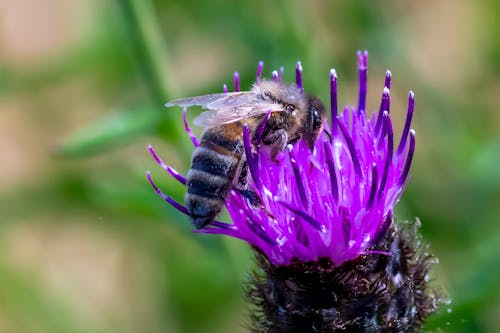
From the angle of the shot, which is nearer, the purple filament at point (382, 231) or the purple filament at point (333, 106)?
the purple filament at point (382, 231)

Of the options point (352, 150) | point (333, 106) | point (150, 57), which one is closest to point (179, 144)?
point (150, 57)

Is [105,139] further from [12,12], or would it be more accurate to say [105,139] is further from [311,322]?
[12,12]

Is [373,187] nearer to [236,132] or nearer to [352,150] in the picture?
[352,150]

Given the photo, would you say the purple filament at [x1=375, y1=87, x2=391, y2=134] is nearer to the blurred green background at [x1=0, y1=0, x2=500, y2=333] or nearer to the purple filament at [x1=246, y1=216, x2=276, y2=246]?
the purple filament at [x1=246, y1=216, x2=276, y2=246]

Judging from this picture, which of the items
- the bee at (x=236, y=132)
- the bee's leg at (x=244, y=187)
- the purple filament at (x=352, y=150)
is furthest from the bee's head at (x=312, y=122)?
the bee's leg at (x=244, y=187)

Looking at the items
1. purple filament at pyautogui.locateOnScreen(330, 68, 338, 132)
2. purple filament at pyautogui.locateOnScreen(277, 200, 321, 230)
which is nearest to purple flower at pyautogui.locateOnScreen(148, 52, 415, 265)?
purple filament at pyautogui.locateOnScreen(277, 200, 321, 230)

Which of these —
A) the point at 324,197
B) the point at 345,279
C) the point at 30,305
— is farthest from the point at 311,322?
the point at 30,305

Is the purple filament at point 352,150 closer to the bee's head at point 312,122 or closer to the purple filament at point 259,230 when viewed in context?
the bee's head at point 312,122
